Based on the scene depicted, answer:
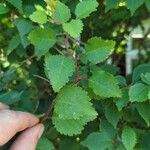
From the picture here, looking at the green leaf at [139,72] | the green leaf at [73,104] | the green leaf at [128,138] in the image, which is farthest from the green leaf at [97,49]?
the green leaf at [128,138]

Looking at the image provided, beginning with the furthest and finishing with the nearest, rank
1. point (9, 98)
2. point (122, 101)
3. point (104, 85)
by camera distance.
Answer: point (9, 98) < point (122, 101) < point (104, 85)

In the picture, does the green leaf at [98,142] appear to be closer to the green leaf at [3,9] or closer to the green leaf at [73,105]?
the green leaf at [73,105]

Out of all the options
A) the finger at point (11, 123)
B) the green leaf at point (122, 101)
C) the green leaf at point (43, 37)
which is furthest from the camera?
the green leaf at point (122, 101)

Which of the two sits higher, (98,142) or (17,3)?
(17,3)

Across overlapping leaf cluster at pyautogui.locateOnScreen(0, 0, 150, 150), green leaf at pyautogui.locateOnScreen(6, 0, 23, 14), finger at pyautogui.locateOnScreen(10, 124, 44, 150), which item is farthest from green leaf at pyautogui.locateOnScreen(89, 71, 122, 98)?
green leaf at pyautogui.locateOnScreen(6, 0, 23, 14)

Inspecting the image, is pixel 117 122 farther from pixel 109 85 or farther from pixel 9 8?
pixel 9 8

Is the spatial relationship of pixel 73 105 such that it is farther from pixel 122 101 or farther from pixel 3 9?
pixel 3 9

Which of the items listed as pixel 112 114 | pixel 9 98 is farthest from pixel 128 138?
pixel 9 98
